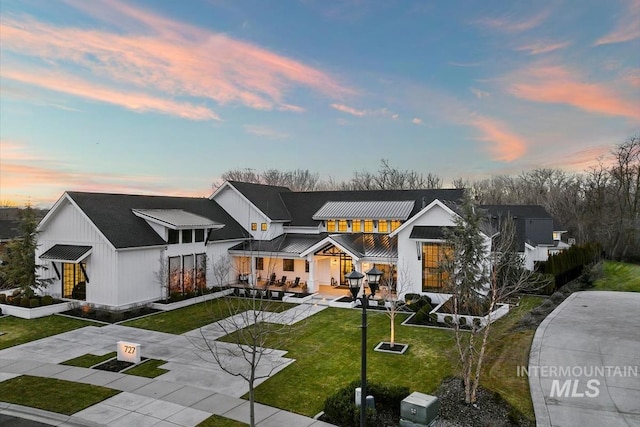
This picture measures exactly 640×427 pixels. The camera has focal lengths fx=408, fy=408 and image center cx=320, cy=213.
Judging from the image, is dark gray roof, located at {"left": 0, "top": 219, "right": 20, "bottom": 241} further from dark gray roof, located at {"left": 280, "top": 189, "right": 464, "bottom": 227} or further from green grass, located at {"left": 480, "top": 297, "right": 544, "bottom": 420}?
green grass, located at {"left": 480, "top": 297, "right": 544, "bottom": 420}

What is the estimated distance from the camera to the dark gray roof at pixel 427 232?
24.2 metres

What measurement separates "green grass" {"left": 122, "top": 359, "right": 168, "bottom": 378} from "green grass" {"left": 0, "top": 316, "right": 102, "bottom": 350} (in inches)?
269

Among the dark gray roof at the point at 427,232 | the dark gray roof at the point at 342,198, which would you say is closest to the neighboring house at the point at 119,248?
the dark gray roof at the point at 342,198

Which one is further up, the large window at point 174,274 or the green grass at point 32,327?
the large window at point 174,274

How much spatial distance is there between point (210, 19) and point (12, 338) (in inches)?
719

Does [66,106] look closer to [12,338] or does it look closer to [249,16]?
[249,16]

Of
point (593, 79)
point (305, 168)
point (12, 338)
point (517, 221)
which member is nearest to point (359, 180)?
point (305, 168)

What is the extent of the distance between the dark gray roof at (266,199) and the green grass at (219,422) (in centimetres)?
2191

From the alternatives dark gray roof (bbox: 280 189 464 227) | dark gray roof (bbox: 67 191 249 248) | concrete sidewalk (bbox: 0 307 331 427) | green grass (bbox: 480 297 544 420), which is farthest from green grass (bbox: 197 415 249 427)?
dark gray roof (bbox: 280 189 464 227)

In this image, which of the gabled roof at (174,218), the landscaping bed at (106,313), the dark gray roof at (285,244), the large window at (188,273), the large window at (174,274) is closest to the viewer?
the landscaping bed at (106,313)

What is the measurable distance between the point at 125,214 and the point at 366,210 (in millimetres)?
16481

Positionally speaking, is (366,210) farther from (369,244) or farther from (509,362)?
(509,362)

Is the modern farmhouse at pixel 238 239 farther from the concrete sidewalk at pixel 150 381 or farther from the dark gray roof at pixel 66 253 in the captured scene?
the concrete sidewalk at pixel 150 381

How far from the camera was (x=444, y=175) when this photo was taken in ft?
275
